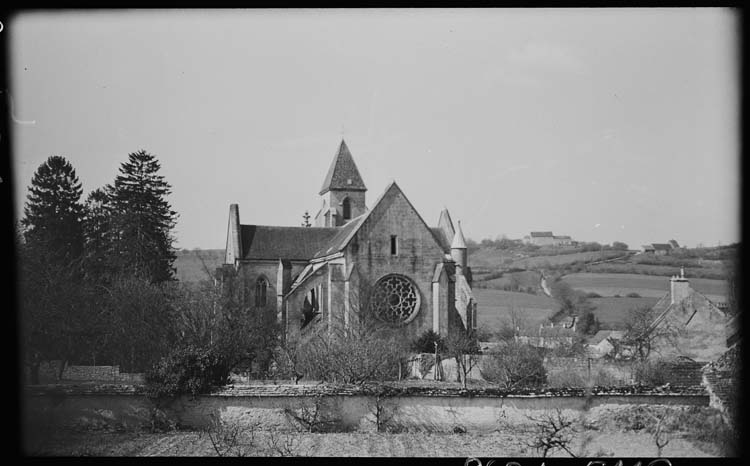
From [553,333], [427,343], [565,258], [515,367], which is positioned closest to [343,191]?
[565,258]

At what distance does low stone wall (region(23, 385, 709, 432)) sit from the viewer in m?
17.4

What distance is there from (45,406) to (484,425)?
10982 mm

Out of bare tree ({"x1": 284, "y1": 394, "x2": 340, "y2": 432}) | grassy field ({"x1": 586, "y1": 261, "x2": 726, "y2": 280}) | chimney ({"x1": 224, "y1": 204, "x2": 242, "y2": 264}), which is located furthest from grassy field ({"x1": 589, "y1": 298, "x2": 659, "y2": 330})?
bare tree ({"x1": 284, "y1": 394, "x2": 340, "y2": 432})

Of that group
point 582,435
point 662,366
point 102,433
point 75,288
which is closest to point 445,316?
point 662,366

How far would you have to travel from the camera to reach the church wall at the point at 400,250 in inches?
1518

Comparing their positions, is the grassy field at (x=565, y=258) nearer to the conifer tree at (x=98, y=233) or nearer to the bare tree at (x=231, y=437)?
the conifer tree at (x=98, y=233)

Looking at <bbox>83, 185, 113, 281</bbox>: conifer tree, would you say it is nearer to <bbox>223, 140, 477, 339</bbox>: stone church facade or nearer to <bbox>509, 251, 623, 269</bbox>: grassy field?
<bbox>223, 140, 477, 339</bbox>: stone church facade

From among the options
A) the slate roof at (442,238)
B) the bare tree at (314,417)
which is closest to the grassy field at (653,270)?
the slate roof at (442,238)

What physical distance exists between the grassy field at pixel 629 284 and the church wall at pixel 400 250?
16371 mm

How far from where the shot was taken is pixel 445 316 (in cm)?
3866

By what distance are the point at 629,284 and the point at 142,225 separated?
3362 cm

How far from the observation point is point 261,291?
47469mm

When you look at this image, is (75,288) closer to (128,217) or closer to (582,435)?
(128,217)

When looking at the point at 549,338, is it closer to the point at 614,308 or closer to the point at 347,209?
the point at 614,308
